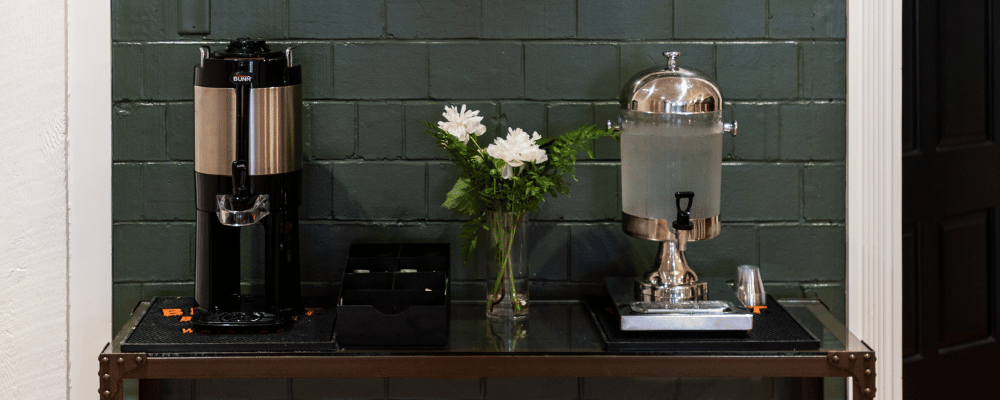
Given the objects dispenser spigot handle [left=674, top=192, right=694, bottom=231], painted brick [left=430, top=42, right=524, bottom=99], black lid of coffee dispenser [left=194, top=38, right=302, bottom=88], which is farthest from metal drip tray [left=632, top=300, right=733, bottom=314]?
black lid of coffee dispenser [left=194, top=38, right=302, bottom=88]

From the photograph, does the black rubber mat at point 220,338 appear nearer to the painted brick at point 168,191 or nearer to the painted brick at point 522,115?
the painted brick at point 168,191

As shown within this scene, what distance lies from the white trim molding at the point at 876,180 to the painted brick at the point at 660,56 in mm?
345

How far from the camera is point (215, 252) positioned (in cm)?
195

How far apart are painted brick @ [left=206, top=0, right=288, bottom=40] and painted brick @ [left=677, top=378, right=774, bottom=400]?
4.40ft

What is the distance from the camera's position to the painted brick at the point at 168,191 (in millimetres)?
2234

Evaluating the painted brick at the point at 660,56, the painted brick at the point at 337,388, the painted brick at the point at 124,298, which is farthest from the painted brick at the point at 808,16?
the painted brick at the point at 124,298

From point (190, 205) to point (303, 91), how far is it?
1.32ft

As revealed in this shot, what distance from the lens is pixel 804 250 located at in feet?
7.49

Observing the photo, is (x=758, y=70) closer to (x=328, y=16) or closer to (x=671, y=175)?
(x=671, y=175)

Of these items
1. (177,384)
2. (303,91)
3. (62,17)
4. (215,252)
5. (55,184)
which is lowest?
(177,384)

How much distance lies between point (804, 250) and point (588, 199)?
0.56 metres

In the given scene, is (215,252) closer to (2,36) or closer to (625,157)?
(2,36)
